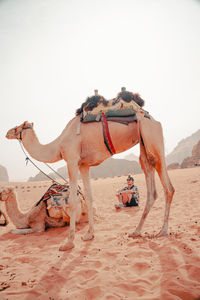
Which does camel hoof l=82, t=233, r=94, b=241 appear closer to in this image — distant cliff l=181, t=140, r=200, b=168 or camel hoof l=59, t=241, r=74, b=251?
camel hoof l=59, t=241, r=74, b=251

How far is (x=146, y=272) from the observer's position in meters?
2.53

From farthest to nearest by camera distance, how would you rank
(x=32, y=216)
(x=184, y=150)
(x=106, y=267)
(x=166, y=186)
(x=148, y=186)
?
(x=184, y=150), (x=32, y=216), (x=148, y=186), (x=166, y=186), (x=106, y=267)

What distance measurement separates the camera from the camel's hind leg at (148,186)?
159 inches

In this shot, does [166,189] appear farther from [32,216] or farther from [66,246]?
[32,216]

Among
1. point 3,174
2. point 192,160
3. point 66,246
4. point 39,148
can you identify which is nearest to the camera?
point 66,246

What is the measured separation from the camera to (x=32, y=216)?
5.02m

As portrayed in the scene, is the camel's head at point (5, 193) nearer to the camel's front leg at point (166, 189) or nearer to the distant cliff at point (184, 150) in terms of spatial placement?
the camel's front leg at point (166, 189)

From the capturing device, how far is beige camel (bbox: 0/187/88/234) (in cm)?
500

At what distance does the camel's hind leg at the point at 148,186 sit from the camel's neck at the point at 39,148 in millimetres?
1845

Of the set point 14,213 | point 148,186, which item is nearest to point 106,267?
point 148,186

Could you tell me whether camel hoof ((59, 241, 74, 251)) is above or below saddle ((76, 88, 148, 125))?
below

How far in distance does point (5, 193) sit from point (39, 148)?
1673 mm

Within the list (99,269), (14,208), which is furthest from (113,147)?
(14,208)

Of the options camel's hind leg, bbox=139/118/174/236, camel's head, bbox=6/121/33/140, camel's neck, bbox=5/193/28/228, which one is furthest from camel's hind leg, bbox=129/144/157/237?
camel's neck, bbox=5/193/28/228
